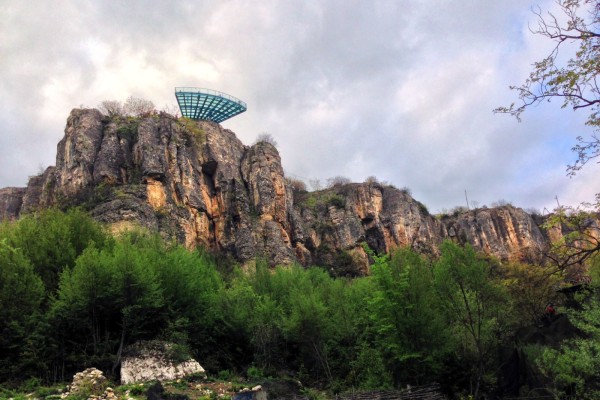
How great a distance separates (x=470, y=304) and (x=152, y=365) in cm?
1352

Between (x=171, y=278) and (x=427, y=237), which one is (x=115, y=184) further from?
(x=427, y=237)

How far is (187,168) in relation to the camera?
48.4 metres

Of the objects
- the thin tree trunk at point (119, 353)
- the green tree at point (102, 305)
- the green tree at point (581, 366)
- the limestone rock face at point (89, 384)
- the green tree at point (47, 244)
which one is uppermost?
the green tree at point (47, 244)

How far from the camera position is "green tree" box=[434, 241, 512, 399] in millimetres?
20203

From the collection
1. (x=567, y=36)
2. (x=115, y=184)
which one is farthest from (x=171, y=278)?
(x=115, y=184)

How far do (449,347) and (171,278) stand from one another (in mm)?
13421

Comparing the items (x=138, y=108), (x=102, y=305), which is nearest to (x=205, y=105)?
(x=138, y=108)

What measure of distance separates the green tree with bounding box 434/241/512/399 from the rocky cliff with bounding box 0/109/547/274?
26.8 m

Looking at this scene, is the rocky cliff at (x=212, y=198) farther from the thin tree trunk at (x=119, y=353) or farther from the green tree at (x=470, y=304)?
the green tree at (x=470, y=304)

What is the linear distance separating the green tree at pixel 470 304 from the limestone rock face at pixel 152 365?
1111cm

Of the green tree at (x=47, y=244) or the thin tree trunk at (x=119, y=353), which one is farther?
the green tree at (x=47, y=244)

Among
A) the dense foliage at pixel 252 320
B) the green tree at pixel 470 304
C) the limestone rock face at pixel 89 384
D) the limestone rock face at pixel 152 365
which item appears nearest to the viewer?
the limestone rock face at pixel 89 384

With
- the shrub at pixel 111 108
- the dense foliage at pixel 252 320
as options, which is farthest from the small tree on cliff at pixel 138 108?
the dense foliage at pixel 252 320

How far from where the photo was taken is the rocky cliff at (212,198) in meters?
43.6
